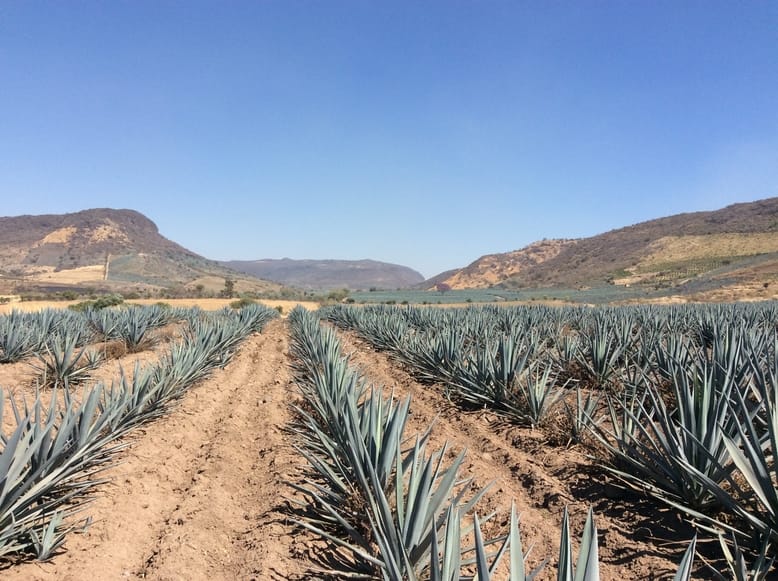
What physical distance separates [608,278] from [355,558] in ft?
208

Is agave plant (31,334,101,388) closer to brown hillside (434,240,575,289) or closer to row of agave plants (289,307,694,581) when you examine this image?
row of agave plants (289,307,694,581)

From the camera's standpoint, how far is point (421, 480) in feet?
7.00

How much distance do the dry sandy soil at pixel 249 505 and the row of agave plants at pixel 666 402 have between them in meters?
0.26

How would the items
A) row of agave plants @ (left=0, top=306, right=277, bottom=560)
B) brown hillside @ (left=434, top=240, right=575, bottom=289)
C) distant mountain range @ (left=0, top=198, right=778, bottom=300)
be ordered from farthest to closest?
brown hillside @ (left=434, top=240, right=575, bottom=289)
distant mountain range @ (left=0, top=198, right=778, bottom=300)
row of agave plants @ (left=0, top=306, right=277, bottom=560)

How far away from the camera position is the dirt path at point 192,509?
244cm

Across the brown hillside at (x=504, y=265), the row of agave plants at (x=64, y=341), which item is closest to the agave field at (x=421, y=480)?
the row of agave plants at (x=64, y=341)

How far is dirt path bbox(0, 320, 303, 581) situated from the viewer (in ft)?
8.00

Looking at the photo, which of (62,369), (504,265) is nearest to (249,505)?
(62,369)

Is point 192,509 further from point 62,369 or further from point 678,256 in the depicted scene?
point 678,256

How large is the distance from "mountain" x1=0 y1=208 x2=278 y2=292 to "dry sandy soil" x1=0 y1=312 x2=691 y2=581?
56.0m

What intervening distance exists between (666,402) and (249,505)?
14.0 ft

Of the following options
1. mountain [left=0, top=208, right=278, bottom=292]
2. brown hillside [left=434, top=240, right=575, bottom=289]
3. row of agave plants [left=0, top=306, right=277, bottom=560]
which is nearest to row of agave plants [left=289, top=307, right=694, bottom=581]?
row of agave plants [left=0, top=306, right=277, bottom=560]

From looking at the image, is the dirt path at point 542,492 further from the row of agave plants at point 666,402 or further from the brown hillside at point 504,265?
the brown hillside at point 504,265

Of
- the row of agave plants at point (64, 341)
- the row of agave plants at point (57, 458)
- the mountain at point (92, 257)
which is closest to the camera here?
the row of agave plants at point (57, 458)
